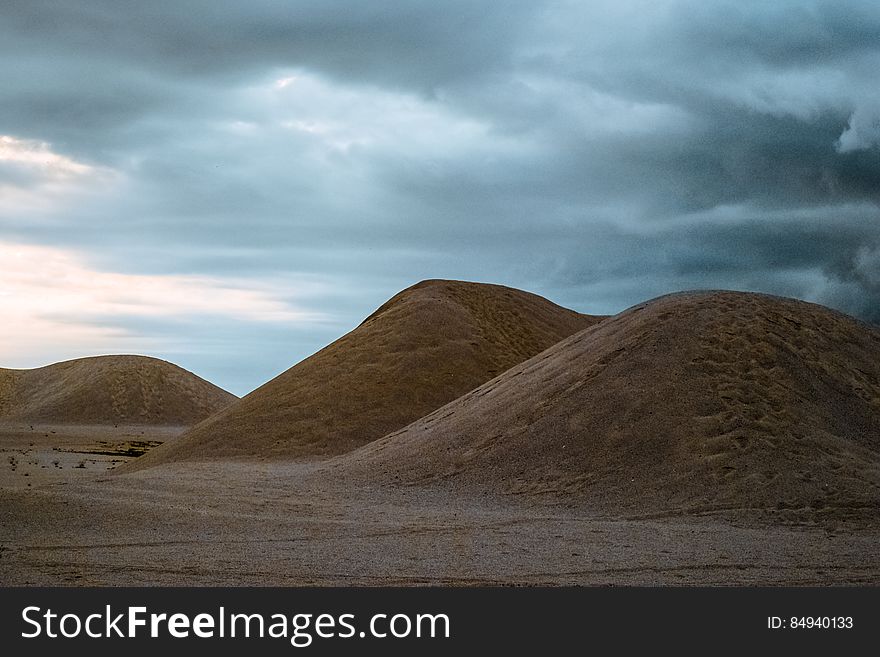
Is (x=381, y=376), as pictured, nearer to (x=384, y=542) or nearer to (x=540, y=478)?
(x=540, y=478)

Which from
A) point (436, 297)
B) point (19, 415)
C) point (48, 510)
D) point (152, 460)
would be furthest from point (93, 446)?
point (48, 510)

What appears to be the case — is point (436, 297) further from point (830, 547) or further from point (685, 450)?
point (830, 547)

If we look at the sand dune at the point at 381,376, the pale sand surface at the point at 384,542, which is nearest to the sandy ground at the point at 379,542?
the pale sand surface at the point at 384,542

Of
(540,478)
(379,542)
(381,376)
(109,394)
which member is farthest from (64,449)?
(379,542)

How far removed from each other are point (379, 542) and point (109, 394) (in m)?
63.9

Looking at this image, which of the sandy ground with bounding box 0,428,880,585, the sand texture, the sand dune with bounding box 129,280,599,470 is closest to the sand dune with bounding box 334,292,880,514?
the sand texture

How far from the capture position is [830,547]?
13422 millimetres

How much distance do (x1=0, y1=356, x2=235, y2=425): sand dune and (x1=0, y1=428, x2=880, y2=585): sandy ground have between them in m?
52.9

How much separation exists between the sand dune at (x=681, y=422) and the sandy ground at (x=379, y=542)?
127 cm

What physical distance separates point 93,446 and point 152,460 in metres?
17.2

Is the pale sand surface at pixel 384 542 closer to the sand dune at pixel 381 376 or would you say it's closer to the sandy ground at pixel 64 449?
the sandy ground at pixel 64 449

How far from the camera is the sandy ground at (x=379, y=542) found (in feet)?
34.8

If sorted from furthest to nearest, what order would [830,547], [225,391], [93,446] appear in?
[225,391], [93,446], [830,547]

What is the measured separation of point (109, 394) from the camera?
7119 centimetres
